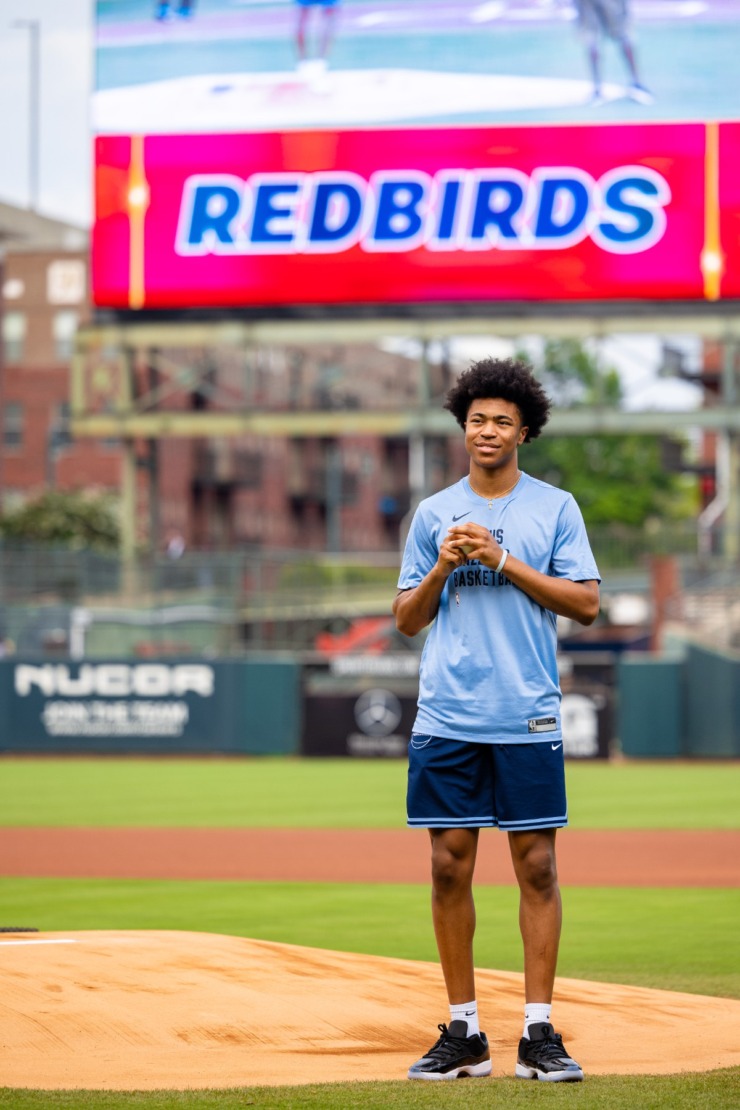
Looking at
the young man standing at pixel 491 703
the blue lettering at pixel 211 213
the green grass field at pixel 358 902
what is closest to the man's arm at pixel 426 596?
the young man standing at pixel 491 703

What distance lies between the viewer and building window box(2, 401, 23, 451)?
63862 mm

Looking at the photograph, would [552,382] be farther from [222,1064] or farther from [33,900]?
[222,1064]

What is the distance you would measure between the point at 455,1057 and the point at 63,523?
49.2 metres

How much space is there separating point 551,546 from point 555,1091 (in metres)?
1.52

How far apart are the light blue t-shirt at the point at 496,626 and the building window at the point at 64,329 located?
2421 inches

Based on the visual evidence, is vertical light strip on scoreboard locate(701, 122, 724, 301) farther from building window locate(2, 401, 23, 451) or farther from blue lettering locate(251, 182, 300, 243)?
building window locate(2, 401, 23, 451)

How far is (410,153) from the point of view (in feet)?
102

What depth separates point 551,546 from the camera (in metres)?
5.14

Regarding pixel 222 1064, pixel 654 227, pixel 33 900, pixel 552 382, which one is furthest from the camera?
pixel 552 382

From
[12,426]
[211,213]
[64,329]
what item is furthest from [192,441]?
[211,213]

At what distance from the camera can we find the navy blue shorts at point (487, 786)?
4.98 meters

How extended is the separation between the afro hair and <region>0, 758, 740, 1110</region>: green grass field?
1.92 meters

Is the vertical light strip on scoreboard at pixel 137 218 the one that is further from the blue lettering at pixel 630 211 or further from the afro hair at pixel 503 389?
the afro hair at pixel 503 389

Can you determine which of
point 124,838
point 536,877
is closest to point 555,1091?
point 536,877
